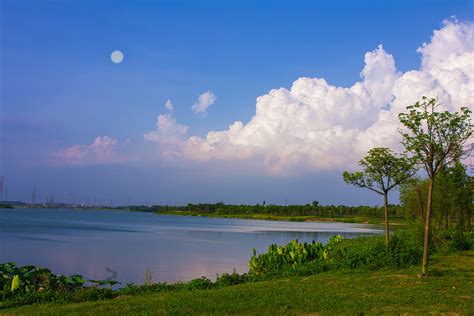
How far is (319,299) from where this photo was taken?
9852mm

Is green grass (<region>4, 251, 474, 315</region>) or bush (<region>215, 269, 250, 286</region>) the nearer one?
green grass (<region>4, 251, 474, 315</region>)

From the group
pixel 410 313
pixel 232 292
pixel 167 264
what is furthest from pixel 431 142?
pixel 167 264

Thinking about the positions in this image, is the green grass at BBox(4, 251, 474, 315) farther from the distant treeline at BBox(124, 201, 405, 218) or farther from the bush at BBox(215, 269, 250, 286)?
the distant treeline at BBox(124, 201, 405, 218)

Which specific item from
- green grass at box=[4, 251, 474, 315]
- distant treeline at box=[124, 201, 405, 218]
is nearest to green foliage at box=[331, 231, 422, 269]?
green grass at box=[4, 251, 474, 315]

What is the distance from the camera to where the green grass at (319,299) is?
8898 millimetres

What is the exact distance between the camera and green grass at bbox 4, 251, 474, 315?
890 cm

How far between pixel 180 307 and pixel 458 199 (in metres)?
21.7

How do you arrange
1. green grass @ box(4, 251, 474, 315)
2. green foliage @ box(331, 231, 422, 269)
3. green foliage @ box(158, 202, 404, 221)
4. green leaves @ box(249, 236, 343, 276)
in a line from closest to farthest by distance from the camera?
green grass @ box(4, 251, 474, 315)
green foliage @ box(331, 231, 422, 269)
green leaves @ box(249, 236, 343, 276)
green foliage @ box(158, 202, 404, 221)

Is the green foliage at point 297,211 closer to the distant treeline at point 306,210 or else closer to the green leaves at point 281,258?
the distant treeline at point 306,210

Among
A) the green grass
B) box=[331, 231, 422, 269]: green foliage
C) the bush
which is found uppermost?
box=[331, 231, 422, 269]: green foliage

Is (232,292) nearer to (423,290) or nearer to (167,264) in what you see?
(423,290)

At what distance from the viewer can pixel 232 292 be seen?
11.3 metres

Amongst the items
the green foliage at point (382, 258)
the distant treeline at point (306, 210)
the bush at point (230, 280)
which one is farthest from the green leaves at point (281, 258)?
the distant treeline at point (306, 210)

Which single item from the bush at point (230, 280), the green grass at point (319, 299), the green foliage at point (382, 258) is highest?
the green foliage at point (382, 258)
